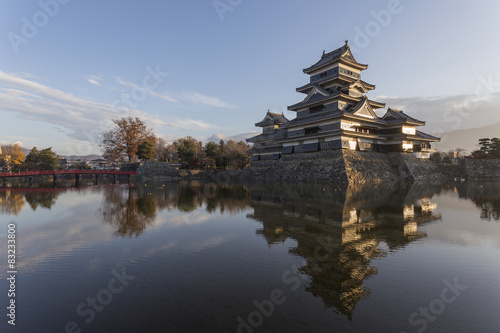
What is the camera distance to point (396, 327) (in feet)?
11.9

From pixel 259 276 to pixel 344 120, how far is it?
3378cm

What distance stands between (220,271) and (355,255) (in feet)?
12.4

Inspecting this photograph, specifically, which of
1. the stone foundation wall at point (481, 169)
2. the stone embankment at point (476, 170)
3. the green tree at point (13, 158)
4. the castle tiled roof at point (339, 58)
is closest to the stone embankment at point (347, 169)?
the stone embankment at point (476, 170)

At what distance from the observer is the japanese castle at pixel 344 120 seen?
3531 centimetres

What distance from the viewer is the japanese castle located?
3531 centimetres

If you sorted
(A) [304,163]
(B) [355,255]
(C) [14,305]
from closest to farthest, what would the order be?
(C) [14,305]
(B) [355,255]
(A) [304,163]

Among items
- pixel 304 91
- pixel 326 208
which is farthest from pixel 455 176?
pixel 326 208

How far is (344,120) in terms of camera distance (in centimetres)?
3481

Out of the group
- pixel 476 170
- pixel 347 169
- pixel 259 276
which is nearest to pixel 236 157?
pixel 347 169

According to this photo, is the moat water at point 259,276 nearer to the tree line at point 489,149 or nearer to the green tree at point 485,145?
the tree line at point 489,149

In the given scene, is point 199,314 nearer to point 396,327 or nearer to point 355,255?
point 396,327

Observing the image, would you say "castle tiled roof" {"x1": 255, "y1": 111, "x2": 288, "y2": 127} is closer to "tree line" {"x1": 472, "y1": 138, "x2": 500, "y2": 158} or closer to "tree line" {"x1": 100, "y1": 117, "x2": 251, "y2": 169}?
"tree line" {"x1": 100, "y1": 117, "x2": 251, "y2": 169}

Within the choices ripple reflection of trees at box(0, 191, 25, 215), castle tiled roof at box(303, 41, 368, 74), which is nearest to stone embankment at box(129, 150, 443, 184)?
castle tiled roof at box(303, 41, 368, 74)

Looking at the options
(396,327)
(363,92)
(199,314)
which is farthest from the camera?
(363,92)
